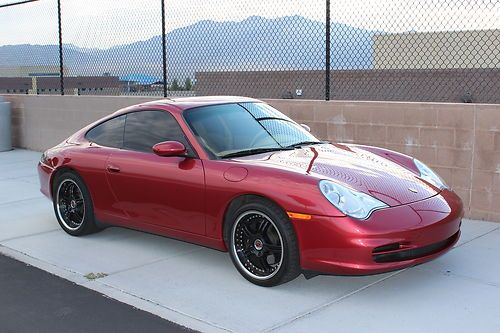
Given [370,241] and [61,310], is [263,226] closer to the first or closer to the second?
[370,241]

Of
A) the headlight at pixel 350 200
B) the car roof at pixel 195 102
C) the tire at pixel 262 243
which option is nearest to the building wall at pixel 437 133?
the car roof at pixel 195 102

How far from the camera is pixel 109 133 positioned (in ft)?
20.1

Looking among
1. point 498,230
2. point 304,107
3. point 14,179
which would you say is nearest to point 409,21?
point 304,107

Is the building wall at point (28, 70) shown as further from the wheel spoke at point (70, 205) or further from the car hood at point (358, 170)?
the car hood at point (358, 170)

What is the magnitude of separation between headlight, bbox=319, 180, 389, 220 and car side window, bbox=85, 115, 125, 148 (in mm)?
2429

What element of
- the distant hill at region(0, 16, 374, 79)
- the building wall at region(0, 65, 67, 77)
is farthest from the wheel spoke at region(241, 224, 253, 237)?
the building wall at region(0, 65, 67, 77)

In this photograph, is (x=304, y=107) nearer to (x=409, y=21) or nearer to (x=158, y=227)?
(x=409, y=21)

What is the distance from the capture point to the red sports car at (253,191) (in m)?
4.27

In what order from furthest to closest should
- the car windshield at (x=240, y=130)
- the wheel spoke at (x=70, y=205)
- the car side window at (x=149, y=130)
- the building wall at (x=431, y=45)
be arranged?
1. the building wall at (x=431, y=45)
2. the wheel spoke at (x=70, y=205)
3. the car side window at (x=149, y=130)
4. the car windshield at (x=240, y=130)

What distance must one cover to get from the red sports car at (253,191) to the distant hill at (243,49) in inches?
126

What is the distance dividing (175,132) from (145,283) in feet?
4.54

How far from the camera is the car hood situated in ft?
14.8

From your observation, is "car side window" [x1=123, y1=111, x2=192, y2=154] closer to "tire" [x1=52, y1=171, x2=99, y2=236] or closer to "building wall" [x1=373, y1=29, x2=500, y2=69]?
"tire" [x1=52, y1=171, x2=99, y2=236]

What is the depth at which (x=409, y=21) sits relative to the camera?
865 centimetres
